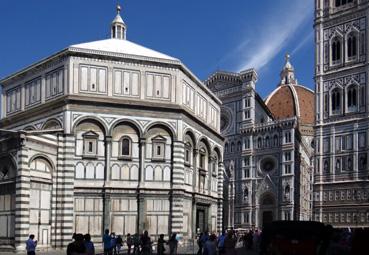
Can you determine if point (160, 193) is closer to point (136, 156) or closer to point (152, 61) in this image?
point (136, 156)

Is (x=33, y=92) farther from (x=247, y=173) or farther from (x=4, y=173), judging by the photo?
(x=247, y=173)

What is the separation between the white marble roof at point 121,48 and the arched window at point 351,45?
40.8 metres

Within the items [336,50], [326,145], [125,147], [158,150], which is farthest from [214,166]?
[336,50]

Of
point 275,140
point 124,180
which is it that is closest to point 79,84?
point 124,180

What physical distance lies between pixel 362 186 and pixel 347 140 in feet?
18.2

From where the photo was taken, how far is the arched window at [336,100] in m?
75.9

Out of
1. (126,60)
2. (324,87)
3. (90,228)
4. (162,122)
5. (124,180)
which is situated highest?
(324,87)

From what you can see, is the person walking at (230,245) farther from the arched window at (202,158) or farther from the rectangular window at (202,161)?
the rectangular window at (202,161)

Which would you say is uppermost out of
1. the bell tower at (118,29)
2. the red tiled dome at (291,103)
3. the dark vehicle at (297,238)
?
the red tiled dome at (291,103)

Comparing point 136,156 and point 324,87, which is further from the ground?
point 324,87

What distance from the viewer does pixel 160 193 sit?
36.8m

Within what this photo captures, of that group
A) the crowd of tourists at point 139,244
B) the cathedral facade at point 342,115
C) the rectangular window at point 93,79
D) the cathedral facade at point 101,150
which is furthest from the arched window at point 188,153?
the cathedral facade at point 342,115

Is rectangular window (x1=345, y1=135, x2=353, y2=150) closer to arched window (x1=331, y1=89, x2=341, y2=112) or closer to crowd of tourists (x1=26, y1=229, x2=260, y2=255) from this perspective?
arched window (x1=331, y1=89, x2=341, y2=112)

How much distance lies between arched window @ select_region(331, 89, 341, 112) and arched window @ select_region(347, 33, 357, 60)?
4.37 m
